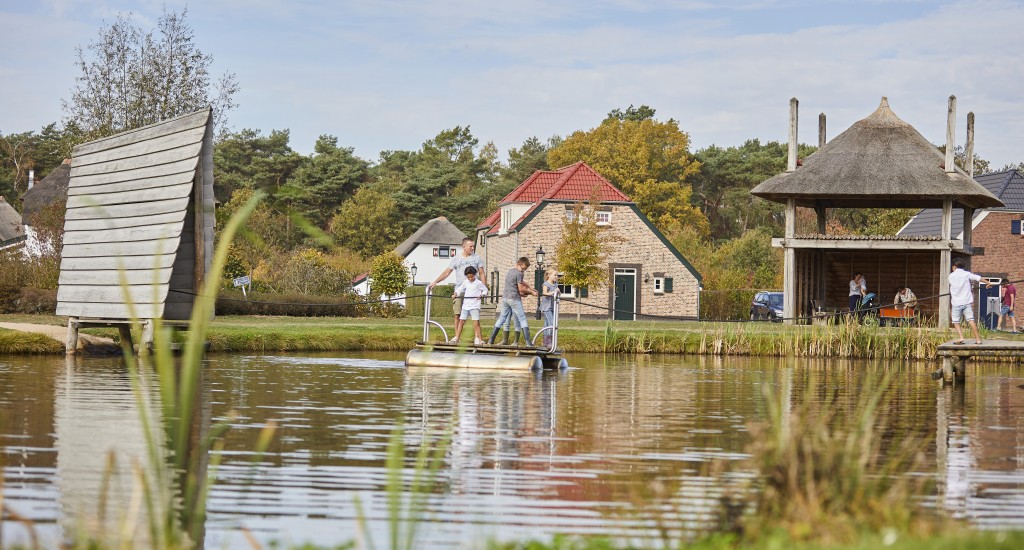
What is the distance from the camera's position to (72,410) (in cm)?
1325

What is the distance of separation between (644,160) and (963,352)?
182 feet

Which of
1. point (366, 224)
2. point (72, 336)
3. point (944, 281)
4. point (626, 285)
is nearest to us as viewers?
point (72, 336)

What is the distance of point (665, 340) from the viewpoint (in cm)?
2981

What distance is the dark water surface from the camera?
7.56 meters

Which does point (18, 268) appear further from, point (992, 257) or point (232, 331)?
point (992, 257)

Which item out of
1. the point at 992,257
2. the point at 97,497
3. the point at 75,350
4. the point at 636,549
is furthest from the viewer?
the point at 992,257

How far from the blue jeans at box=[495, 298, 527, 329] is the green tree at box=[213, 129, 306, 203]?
44.3 m

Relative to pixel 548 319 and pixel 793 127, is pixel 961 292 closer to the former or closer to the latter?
pixel 548 319

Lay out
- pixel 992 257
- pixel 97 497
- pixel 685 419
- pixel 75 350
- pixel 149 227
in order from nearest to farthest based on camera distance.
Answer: pixel 97 497
pixel 685 419
pixel 149 227
pixel 75 350
pixel 992 257

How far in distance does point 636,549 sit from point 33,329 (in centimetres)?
2073

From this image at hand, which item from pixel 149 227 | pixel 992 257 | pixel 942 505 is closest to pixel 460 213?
pixel 992 257

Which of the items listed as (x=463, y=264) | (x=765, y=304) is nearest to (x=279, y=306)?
(x=765, y=304)

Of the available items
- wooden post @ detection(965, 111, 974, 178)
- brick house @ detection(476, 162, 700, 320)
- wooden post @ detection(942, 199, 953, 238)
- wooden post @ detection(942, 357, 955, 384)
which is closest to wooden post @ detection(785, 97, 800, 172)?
wooden post @ detection(942, 199, 953, 238)

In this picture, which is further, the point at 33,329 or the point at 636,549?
the point at 33,329
